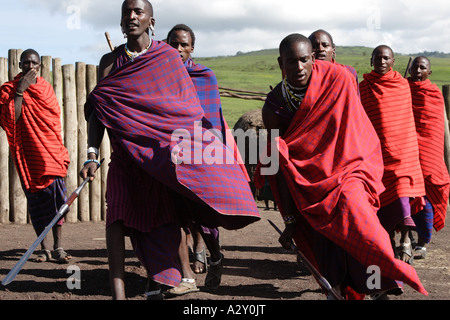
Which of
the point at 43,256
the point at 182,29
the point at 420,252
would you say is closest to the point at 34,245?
the point at 43,256

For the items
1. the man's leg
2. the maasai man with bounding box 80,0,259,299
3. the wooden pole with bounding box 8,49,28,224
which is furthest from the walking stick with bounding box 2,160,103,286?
the wooden pole with bounding box 8,49,28,224

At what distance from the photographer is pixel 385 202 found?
23.3 feet

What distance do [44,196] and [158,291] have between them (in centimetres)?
317

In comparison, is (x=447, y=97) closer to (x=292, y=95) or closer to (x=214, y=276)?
(x=214, y=276)

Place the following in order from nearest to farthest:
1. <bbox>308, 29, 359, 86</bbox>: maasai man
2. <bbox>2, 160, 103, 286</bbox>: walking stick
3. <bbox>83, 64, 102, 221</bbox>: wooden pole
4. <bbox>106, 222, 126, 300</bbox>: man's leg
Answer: <bbox>2, 160, 103, 286</bbox>: walking stick → <bbox>106, 222, 126, 300</bbox>: man's leg → <bbox>308, 29, 359, 86</bbox>: maasai man → <bbox>83, 64, 102, 221</bbox>: wooden pole

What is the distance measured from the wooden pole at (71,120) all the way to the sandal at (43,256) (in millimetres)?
2875

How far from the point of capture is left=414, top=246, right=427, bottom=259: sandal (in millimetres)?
7867

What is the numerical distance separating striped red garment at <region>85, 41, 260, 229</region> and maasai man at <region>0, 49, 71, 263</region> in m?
2.76

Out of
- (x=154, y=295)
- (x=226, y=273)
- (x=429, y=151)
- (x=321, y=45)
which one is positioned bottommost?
(x=226, y=273)

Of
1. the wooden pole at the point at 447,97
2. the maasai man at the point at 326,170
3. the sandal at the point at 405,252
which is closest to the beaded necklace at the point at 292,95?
the maasai man at the point at 326,170

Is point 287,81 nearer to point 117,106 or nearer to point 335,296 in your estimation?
point 117,106

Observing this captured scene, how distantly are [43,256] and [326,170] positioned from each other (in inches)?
162

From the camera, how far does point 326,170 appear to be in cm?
480

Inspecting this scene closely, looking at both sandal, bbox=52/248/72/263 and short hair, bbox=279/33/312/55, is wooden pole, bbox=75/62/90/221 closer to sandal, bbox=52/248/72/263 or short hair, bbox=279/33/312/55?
sandal, bbox=52/248/72/263
